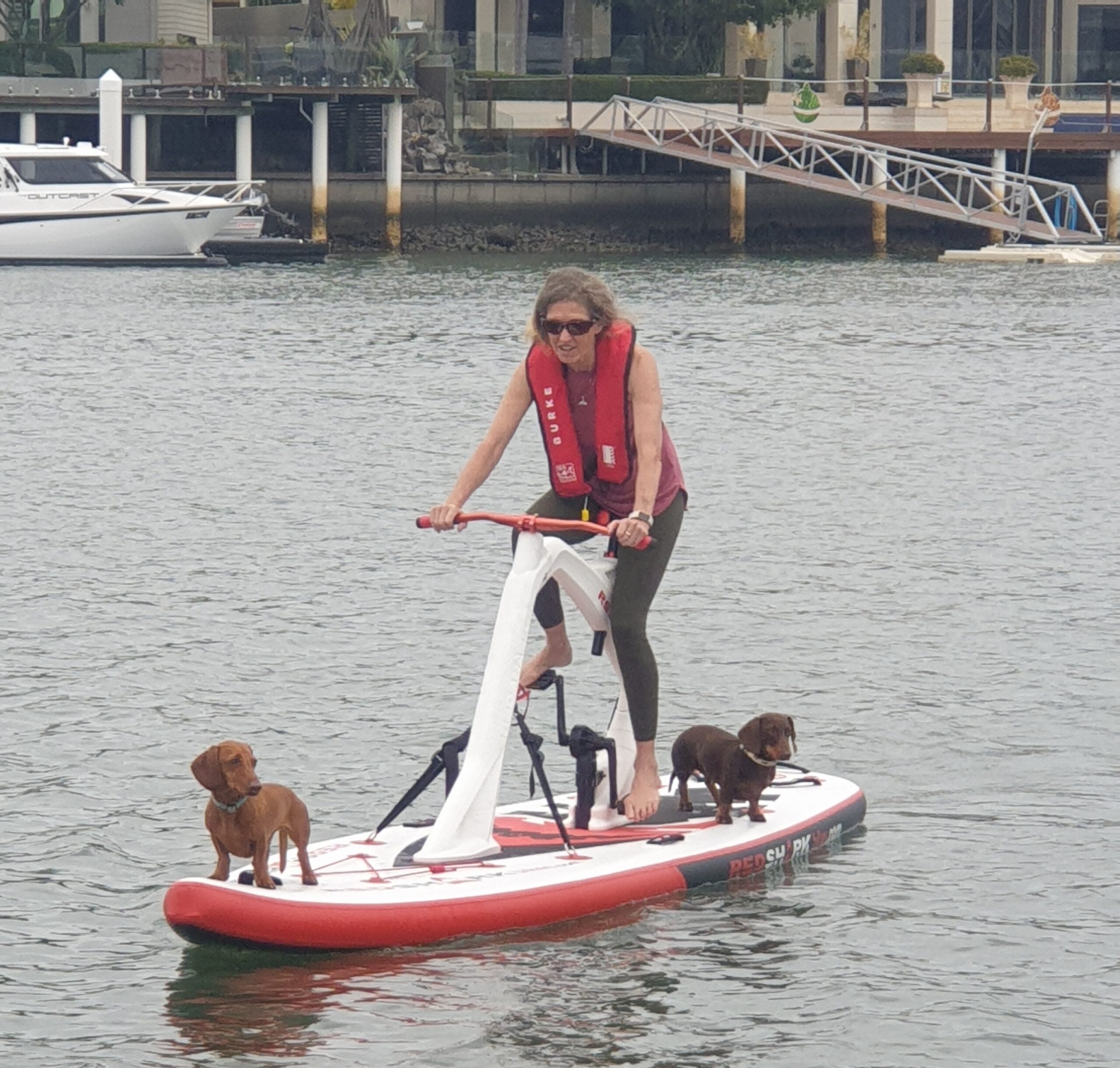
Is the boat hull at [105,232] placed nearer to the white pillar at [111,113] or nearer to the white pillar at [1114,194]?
the white pillar at [111,113]

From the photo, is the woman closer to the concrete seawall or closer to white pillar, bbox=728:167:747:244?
the concrete seawall

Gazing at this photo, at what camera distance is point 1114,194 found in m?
51.3

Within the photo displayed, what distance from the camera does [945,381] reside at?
28.5 m

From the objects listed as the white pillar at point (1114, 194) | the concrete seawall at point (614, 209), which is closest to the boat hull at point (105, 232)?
the concrete seawall at point (614, 209)

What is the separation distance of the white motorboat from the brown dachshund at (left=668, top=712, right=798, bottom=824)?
122ft

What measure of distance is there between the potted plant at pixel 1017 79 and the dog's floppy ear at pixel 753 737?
4990 centimetres

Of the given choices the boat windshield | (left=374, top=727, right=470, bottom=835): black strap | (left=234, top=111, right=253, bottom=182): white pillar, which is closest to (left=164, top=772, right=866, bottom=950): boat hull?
(left=374, top=727, right=470, bottom=835): black strap

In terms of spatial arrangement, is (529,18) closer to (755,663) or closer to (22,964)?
(755,663)

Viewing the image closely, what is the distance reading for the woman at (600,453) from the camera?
7.73m

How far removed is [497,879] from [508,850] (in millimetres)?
266

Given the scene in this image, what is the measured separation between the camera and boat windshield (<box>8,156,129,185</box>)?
145 ft

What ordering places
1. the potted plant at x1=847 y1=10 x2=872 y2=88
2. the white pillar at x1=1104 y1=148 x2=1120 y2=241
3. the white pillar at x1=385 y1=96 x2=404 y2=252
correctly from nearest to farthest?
1. the white pillar at x1=385 y1=96 x2=404 y2=252
2. the white pillar at x1=1104 y1=148 x2=1120 y2=241
3. the potted plant at x1=847 y1=10 x2=872 y2=88

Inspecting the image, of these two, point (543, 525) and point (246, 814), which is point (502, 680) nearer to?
point (543, 525)

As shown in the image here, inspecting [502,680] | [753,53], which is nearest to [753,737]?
[502,680]
